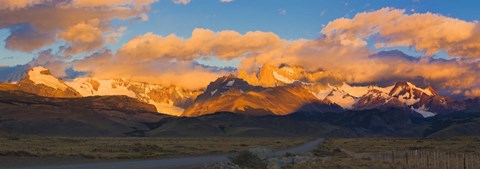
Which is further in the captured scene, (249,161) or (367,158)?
(367,158)

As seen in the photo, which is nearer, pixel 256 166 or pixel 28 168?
pixel 28 168

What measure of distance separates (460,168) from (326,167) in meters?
14.4

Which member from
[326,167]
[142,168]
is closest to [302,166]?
[326,167]

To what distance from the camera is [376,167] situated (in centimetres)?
5803

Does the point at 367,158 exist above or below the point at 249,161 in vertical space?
above

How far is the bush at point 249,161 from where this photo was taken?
171 feet

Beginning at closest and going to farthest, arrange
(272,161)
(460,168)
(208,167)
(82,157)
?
1. (208,167)
2. (272,161)
3. (460,168)
4. (82,157)

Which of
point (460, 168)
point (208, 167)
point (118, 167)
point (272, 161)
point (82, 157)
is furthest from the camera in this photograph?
point (82, 157)

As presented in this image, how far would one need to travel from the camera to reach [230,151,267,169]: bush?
52.1 meters

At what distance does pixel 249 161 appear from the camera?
5338 centimetres

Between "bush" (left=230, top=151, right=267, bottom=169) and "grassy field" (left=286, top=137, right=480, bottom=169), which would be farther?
"grassy field" (left=286, top=137, right=480, bottom=169)

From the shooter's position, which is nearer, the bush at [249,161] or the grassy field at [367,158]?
the bush at [249,161]

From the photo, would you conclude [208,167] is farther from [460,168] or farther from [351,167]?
[460,168]

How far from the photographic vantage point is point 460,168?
58.7 m
